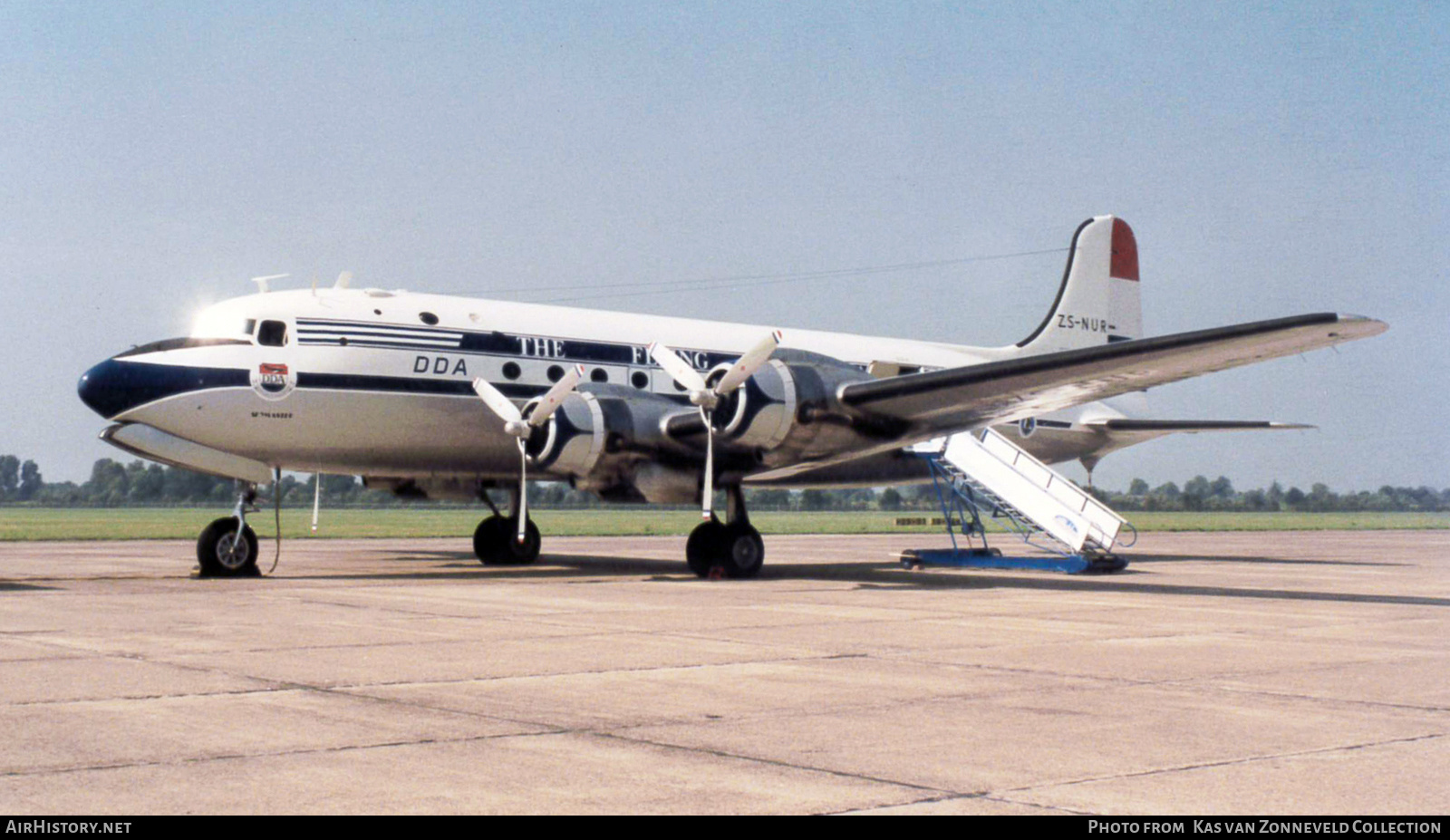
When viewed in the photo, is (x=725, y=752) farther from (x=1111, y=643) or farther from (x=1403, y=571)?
(x=1403, y=571)

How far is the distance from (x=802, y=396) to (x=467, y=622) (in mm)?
6757

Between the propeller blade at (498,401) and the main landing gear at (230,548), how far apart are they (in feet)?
10.9

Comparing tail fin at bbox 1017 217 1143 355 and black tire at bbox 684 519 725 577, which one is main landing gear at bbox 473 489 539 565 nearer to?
black tire at bbox 684 519 725 577

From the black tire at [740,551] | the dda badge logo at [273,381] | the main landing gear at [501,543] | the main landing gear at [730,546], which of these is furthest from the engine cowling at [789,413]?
the main landing gear at [501,543]

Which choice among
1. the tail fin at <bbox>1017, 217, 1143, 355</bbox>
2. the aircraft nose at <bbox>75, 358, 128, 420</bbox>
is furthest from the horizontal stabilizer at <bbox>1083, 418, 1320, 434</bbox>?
the aircraft nose at <bbox>75, 358, 128, 420</bbox>

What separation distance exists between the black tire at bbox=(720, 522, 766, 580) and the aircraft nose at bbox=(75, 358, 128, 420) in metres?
7.87

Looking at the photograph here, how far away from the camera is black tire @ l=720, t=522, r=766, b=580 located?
1816 centimetres

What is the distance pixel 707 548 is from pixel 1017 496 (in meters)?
6.07

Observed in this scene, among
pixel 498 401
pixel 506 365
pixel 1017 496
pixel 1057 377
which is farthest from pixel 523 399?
pixel 1017 496

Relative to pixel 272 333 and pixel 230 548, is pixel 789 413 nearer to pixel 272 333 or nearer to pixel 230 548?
pixel 272 333

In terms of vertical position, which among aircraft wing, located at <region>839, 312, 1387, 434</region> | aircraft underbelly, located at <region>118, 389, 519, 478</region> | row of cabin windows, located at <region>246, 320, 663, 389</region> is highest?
row of cabin windows, located at <region>246, 320, 663, 389</region>

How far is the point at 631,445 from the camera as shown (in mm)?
17656

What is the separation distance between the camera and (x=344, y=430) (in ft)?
58.4
